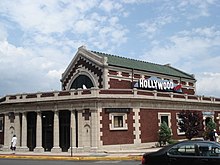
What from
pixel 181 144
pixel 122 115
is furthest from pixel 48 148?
pixel 181 144

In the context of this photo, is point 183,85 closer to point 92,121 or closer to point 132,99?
point 132,99

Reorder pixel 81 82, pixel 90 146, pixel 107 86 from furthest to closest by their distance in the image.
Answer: pixel 81 82, pixel 107 86, pixel 90 146

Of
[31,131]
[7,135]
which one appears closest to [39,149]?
[31,131]

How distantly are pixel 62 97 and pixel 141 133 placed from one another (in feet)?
Result: 29.0

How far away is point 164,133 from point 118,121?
18.2 feet

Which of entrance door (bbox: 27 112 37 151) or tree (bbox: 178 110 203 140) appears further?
tree (bbox: 178 110 203 140)

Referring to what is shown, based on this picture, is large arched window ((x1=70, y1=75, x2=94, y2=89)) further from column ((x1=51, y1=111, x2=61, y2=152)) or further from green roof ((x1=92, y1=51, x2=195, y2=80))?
column ((x1=51, y1=111, x2=61, y2=152))

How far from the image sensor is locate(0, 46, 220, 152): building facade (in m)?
30.2

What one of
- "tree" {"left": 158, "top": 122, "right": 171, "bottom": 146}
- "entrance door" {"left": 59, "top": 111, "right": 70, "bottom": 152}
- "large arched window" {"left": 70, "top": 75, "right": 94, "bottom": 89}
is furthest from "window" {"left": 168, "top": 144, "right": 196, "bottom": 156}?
"large arched window" {"left": 70, "top": 75, "right": 94, "bottom": 89}

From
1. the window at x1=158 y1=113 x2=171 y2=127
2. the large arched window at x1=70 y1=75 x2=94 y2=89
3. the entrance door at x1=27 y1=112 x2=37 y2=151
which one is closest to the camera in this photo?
the entrance door at x1=27 y1=112 x2=37 y2=151

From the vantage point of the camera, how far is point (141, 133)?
32281 mm

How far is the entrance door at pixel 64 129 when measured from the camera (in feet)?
104

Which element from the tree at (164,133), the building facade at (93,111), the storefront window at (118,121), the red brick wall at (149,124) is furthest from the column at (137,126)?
the tree at (164,133)

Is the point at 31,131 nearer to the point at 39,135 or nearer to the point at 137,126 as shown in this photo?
the point at 39,135
